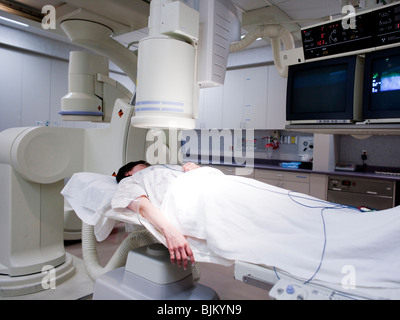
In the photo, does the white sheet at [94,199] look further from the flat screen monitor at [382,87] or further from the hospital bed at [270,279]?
the flat screen monitor at [382,87]

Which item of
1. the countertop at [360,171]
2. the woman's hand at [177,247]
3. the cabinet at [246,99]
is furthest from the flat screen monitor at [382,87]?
the cabinet at [246,99]

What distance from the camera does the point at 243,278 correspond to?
1.10m

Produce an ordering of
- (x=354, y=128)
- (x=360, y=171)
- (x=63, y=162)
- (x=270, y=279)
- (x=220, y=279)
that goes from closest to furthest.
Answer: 1. (x=270, y=279)
2. (x=354, y=128)
3. (x=63, y=162)
4. (x=220, y=279)
5. (x=360, y=171)

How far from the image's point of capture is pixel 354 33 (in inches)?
60.5

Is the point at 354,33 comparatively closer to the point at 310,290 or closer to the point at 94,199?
the point at 310,290

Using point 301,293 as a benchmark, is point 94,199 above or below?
above

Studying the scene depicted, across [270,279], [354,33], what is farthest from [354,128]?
[270,279]

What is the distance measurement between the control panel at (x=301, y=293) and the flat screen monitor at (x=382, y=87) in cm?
101

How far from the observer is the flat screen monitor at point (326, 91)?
5.37ft

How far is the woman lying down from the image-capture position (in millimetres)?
971

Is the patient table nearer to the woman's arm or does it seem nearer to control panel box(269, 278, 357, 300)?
control panel box(269, 278, 357, 300)

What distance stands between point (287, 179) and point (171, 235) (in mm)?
2894
